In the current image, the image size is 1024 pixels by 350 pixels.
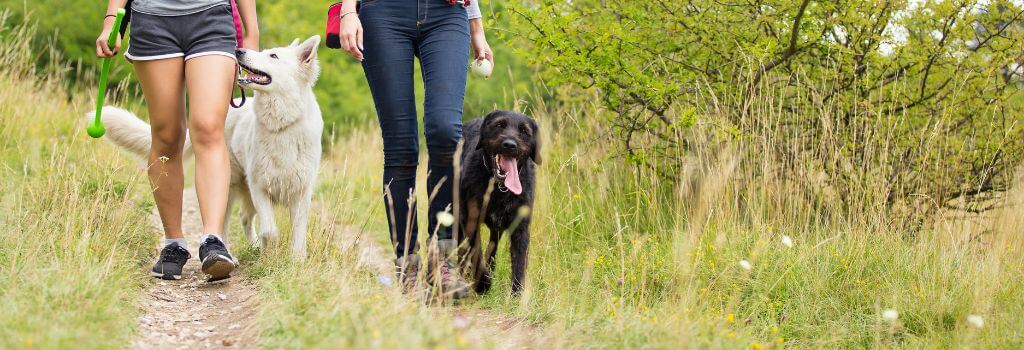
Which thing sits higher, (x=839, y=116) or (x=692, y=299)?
(x=839, y=116)

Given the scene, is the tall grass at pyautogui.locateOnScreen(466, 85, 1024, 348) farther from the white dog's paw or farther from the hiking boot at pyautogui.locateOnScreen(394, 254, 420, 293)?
the white dog's paw

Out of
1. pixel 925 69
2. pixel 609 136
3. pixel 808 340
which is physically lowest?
pixel 808 340

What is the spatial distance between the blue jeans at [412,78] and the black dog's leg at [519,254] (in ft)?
1.43

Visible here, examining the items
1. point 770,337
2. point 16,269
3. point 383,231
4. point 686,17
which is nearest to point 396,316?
point 16,269

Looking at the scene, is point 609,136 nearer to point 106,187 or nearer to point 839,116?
point 839,116

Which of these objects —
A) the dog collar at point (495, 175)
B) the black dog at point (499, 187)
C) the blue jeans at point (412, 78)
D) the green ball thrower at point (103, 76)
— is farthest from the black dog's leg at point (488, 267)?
the green ball thrower at point (103, 76)

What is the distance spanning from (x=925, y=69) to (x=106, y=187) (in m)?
4.85

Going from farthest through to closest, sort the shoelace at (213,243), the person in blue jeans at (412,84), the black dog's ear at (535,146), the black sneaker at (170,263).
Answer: the black dog's ear at (535,146)
the black sneaker at (170,263)
the shoelace at (213,243)
the person in blue jeans at (412,84)

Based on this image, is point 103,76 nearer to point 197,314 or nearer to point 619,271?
point 197,314

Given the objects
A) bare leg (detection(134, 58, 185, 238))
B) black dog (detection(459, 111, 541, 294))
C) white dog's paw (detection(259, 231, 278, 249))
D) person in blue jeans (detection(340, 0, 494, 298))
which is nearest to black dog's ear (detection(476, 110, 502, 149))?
black dog (detection(459, 111, 541, 294))

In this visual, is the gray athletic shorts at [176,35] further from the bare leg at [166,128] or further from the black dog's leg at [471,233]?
the black dog's leg at [471,233]

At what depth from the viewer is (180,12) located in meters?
3.77

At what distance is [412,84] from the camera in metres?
3.75

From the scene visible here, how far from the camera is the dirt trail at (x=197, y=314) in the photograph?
298 centimetres
